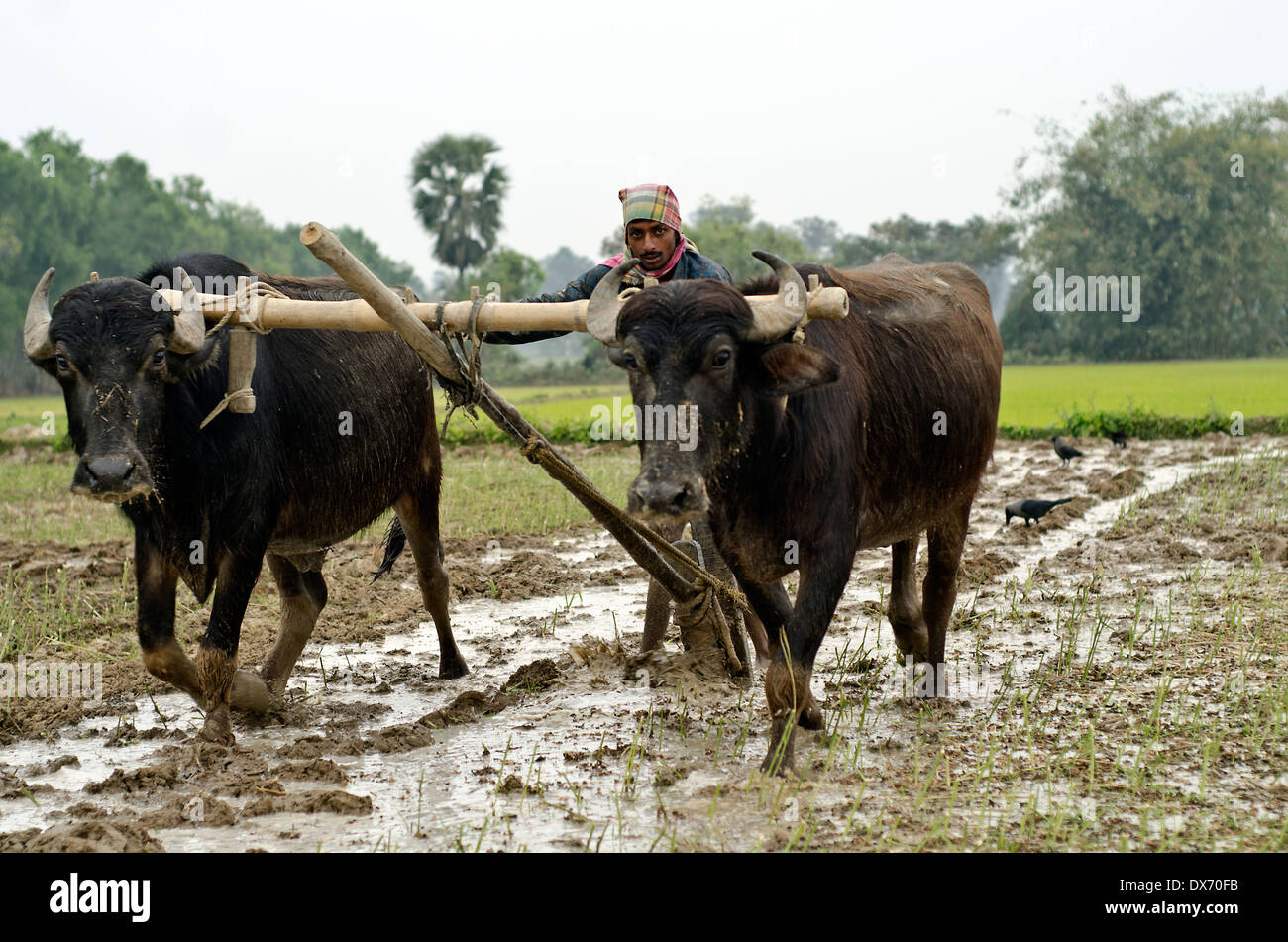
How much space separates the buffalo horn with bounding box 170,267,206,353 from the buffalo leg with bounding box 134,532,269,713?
2.58ft

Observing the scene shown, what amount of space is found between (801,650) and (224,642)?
6.91 ft

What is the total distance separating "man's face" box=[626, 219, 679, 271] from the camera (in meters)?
4.88

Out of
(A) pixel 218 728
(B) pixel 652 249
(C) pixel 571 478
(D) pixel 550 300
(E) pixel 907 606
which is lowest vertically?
(A) pixel 218 728

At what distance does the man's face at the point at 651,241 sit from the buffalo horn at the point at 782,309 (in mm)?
1198

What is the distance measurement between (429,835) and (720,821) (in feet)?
2.85

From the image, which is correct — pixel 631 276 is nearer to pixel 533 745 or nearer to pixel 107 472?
pixel 533 745

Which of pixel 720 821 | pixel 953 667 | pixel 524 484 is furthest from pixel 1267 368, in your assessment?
pixel 720 821

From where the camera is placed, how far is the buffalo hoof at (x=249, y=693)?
15.5 ft

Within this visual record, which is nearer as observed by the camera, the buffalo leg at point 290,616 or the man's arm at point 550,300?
the man's arm at point 550,300

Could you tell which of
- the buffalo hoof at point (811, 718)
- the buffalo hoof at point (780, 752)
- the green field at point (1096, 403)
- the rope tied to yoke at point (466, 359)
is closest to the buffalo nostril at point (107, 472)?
the rope tied to yoke at point (466, 359)

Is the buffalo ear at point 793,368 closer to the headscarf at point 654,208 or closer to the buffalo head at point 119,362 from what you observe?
the headscarf at point 654,208

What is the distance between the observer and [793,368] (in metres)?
3.75

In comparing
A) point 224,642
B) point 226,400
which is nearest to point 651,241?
point 226,400
